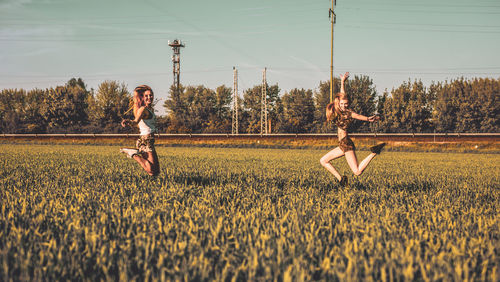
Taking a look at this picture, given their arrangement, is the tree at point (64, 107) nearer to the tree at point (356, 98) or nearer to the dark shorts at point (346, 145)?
the tree at point (356, 98)

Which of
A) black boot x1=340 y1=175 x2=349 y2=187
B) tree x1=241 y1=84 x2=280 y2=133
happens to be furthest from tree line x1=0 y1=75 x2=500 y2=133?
black boot x1=340 y1=175 x2=349 y2=187

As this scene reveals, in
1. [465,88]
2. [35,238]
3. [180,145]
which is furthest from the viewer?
[465,88]

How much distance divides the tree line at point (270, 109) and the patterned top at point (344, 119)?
66768mm

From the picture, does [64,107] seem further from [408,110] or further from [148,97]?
[148,97]

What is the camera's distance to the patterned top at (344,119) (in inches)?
258

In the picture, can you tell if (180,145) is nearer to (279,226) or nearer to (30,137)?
(30,137)

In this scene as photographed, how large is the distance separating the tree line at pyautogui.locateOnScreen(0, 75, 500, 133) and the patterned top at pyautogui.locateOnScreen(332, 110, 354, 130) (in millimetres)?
66768

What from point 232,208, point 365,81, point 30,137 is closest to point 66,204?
point 232,208

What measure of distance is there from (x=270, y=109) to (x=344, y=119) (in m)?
83.2

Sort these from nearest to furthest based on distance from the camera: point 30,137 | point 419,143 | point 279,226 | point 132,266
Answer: point 132,266 < point 279,226 < point 419,143 < point 30,137

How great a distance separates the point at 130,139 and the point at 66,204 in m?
43.9

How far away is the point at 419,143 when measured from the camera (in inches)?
1453

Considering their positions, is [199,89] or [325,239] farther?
[199,89]

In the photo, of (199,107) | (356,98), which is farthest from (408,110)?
(199,107)
